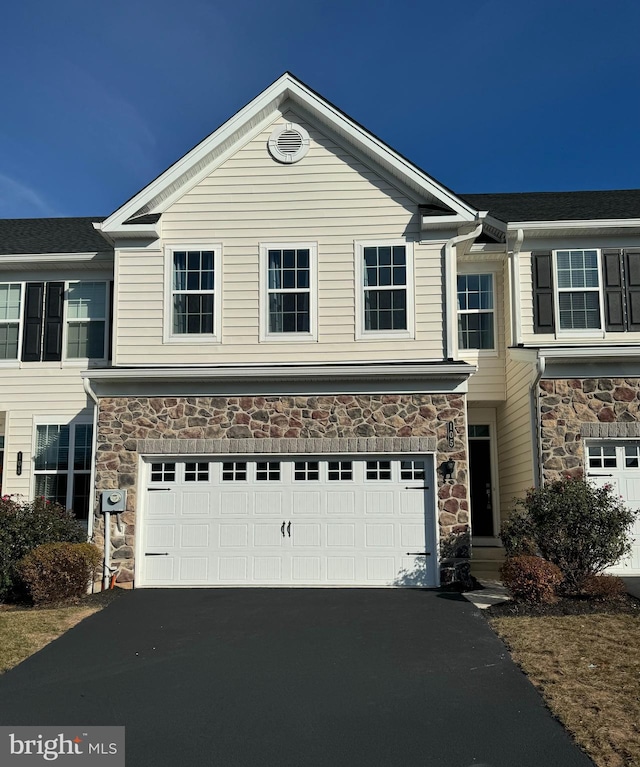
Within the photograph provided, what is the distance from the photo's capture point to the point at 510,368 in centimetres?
1370

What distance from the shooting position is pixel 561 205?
15180mm

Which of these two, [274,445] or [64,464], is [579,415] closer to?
[274,445]

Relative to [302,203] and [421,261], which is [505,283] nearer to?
[421,261]

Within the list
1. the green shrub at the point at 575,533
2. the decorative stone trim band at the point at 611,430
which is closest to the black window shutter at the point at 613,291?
the decorative stone trim band at the point at 611,430

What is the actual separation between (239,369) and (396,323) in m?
2.82

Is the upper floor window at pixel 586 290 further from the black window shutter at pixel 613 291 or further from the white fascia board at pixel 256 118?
the white fascia board at pixel 256 118

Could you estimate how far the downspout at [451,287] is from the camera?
40.5 ft

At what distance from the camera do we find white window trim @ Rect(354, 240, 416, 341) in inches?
491

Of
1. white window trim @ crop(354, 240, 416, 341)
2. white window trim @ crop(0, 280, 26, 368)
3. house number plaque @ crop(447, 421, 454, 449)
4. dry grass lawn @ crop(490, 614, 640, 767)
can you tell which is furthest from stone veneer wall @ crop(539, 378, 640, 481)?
white window trim @ crop(0, 280, 26, 368)

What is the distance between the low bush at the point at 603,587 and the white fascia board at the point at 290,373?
3669 mm

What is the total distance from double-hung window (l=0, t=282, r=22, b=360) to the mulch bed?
33.3 feet

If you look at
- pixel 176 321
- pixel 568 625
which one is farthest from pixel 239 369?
pixel 568 625

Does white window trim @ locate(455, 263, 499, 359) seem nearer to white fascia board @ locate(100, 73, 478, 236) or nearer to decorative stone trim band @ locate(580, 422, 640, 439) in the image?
white fascia board @ locate(100, 73, 478, 236)

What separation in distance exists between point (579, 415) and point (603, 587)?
306 cm
